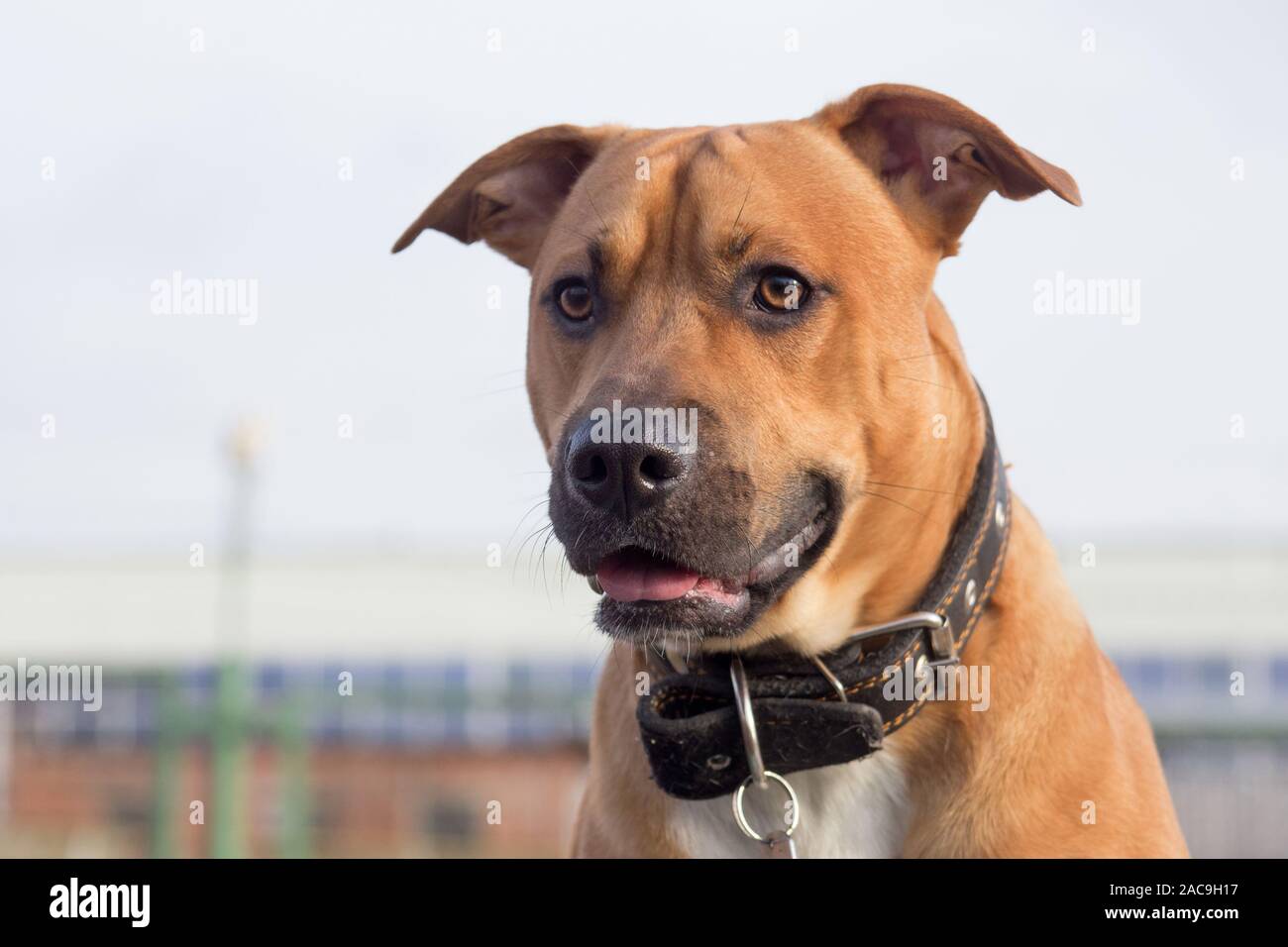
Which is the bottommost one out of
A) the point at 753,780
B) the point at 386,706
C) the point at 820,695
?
the point at 386,706

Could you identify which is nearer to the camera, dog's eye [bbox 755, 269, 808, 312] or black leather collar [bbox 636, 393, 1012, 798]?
black leather collar [bbox 636, 393, 1012, 798]

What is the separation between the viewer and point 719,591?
2971mm

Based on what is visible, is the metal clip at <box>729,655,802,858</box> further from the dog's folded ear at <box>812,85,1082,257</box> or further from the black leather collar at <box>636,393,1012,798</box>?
the dog's folded ear at <box>812,85,1082,257</box>

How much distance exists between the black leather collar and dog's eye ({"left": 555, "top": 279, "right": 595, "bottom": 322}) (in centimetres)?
93

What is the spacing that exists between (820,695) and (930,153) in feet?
4.59

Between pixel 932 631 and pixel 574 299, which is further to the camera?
pixel 574 299

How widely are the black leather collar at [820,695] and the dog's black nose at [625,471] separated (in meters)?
0.51

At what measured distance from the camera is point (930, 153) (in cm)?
347

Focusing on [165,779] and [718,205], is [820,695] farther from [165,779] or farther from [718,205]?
[165,779]

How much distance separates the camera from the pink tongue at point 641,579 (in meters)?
2.96

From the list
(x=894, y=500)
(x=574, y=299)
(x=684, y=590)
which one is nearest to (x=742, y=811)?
(x=684, y=590)

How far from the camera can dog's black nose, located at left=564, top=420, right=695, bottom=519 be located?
281cm

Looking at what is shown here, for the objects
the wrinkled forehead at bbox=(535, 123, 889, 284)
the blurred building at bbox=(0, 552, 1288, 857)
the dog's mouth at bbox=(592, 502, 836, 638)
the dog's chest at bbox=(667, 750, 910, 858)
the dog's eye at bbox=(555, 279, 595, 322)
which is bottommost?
the blurred building at bbox=(0, 552, 1288, 857)

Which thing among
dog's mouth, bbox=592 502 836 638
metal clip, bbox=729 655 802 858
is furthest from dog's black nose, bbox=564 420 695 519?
metal clip, bbox=729 655 802 858
